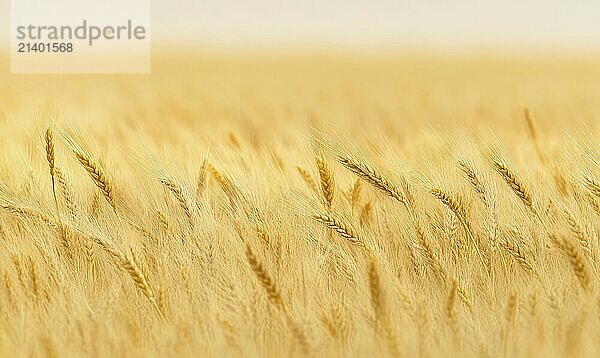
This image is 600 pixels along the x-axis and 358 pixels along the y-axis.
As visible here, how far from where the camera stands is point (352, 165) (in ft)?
6.43

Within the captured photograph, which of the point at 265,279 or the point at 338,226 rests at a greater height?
the point at 338,226

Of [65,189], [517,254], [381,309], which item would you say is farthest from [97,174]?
[517,254]

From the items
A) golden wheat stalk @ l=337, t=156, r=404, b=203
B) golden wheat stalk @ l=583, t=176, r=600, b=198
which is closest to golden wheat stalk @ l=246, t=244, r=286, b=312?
golden wheat stalk @ l=337, t=156, r=404, b=203

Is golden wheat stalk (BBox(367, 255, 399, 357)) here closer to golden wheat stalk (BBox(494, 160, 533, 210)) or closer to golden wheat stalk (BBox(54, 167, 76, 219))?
golden wheat stalk (BBox(494, 160, 533, 210))

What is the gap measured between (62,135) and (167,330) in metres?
0.60

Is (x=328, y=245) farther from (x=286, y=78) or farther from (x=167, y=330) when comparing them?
(x=286, y=78)

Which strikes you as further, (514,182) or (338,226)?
(514,182)

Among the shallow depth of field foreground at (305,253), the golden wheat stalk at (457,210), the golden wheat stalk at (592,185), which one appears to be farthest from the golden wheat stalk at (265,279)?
the golden wheat stalk at (592,185)

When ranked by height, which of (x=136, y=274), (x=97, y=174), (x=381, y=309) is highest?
(x=97, y=174)

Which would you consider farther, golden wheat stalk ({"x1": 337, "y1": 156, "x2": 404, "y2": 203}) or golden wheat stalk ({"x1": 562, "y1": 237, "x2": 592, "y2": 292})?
golden wheat stalk ({"x1": 337, "y1": 156, "x2": 404, "y2": 203})

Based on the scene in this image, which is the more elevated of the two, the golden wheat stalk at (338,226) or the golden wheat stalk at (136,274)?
the golden wheat stalk at (338,226)

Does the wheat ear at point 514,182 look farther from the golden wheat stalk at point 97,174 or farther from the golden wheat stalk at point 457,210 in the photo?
the golden wheat stalk at point 97,174

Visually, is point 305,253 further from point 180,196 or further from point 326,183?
point 180,196

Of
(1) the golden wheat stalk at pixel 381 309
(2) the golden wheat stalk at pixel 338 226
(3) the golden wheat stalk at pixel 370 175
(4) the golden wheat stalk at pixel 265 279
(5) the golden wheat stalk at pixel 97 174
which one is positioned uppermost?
(5) the golden wheat stalk at pixel 97 174
